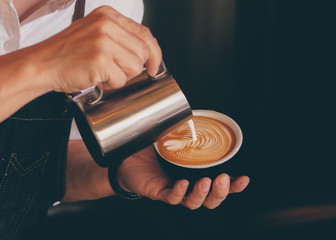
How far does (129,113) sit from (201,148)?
11.5 inches

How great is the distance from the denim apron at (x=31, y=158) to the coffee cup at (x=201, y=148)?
0.35 meters

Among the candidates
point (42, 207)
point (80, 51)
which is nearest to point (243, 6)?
point (80, 51)

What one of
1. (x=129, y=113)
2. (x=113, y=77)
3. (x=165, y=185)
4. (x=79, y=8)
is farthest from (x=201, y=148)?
(x=79, y=8)

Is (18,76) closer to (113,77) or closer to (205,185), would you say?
(113,77)

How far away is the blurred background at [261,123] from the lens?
124 centimetres

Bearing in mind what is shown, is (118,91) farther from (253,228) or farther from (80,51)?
(253,228)

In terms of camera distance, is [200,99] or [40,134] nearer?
[40,134]

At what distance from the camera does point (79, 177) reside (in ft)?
3.95

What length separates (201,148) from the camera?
3.07ft

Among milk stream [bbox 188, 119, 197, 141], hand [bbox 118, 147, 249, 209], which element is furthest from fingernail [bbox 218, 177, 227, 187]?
milk stream [bbox 188, 119, 197, 141]

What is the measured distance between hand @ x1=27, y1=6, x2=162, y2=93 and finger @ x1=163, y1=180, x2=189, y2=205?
284mm

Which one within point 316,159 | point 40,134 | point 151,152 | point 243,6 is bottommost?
point 316,159

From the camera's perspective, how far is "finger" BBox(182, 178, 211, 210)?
0.78 meters

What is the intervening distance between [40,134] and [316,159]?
3.48 ft
